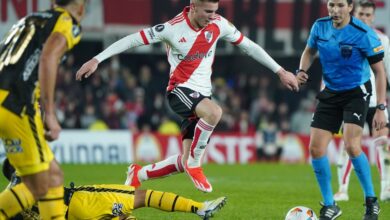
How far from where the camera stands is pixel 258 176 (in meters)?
16.5

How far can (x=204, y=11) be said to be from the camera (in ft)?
29.4

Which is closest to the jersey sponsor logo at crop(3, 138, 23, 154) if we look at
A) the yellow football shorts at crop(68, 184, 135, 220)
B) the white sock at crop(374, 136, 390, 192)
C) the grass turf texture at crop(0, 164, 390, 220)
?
the yellow football shorts at crop(68, 184, 135, 220)

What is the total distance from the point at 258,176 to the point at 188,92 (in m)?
7.51

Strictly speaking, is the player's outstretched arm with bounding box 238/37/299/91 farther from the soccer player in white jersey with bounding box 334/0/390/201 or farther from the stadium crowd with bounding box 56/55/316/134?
the stadium crowd with bounding box 56/55/316/134

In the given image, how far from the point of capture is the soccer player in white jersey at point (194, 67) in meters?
8.98

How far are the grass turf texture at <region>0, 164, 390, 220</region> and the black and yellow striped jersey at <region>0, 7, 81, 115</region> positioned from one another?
301 cm

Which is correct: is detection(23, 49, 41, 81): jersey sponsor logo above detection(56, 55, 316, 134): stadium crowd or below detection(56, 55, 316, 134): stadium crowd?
above

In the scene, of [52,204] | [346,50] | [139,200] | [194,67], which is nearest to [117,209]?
[139,200]

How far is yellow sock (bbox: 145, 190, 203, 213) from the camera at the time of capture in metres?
7.92

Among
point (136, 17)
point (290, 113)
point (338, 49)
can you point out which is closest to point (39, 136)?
point (338, 49)

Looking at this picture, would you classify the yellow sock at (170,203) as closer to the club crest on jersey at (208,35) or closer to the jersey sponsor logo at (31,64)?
the jersey sponsor logo at (31,64)

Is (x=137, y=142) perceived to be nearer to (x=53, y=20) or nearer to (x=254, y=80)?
(x=254, y=80)

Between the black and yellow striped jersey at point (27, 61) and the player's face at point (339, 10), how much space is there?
338 cm

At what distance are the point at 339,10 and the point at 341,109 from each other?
40.7 inches
